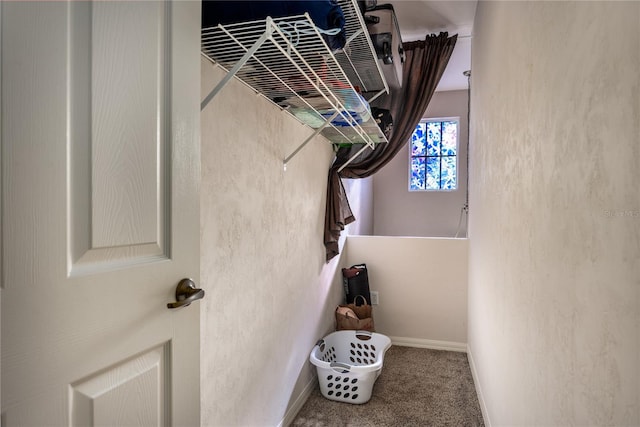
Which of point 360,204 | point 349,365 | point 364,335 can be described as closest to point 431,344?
point 364,335

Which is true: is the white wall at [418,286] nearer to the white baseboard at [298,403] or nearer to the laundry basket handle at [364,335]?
the laundry basket handle at [364,335]

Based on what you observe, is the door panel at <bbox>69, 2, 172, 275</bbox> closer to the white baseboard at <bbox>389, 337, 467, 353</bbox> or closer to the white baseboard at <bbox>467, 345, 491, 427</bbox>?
the white baseboard at <bbox>467, 345, 491, 427</bbox>

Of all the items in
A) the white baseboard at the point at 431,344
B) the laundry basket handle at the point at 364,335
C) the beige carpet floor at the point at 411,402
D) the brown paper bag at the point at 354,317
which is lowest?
the beige carpet floor at the point at 411,402

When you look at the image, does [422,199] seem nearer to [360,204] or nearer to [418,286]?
[360,204]

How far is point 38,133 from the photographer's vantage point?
21.4 inches

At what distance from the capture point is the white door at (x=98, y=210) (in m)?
0.52

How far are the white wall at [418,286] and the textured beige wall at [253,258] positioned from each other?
0.97 meters

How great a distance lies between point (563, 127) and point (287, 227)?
132cm

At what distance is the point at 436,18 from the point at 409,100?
59 cm

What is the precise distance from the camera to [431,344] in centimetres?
299

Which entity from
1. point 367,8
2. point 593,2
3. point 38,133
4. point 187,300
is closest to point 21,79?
point 38,133

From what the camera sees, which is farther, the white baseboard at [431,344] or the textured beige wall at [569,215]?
the white baseboard at [431,344]

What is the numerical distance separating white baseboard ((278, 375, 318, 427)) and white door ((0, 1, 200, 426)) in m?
1.21

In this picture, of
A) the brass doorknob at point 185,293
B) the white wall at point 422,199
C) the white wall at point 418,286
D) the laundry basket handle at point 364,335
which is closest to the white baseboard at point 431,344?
the white wall at point 418,286
